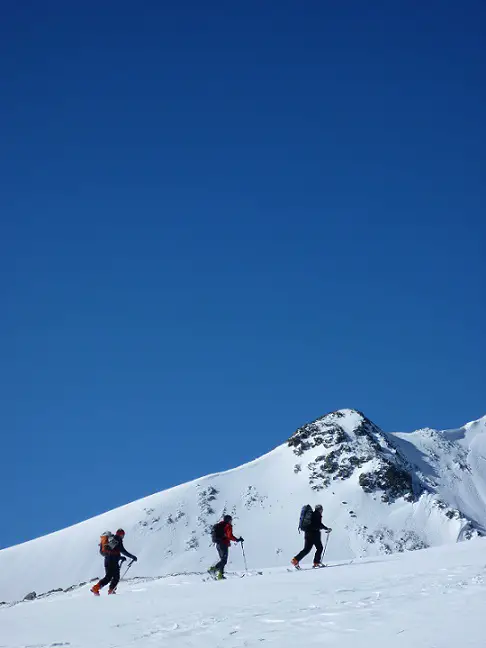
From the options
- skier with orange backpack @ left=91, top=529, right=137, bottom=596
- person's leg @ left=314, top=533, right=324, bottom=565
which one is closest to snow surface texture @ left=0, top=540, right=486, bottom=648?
skier with orange backpack @ left=91, top=529, right=137, bottom=596

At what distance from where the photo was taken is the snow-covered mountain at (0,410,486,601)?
71.7 metres

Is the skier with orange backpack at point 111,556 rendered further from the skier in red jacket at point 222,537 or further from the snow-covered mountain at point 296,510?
the snow-covered mountain at point 296,510

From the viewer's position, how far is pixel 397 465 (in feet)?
290

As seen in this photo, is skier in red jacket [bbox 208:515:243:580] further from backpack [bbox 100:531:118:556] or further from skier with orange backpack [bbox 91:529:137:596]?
backpack [bbox 100:531:118:556]

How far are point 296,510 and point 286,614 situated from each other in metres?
70.8

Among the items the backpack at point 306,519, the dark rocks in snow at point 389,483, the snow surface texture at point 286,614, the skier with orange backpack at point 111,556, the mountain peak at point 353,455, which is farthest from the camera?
the mountain peak at point 353,455

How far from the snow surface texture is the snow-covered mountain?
50063mm

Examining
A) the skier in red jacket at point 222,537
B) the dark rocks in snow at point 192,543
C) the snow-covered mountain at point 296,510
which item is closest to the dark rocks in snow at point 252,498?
the snow-covered mountain at point 296,510

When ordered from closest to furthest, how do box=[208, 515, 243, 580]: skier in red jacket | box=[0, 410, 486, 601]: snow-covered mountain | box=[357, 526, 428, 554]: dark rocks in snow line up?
box=[208, 515, 243, 580]: skier in red jacket → box=[0, 410, 486, 601]: snow-covered mountain → box=[357, 526, 428, 554]: dark rocks in snow

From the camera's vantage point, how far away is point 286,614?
11508 mm

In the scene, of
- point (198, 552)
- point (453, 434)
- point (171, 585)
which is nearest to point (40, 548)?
point (198, 552)

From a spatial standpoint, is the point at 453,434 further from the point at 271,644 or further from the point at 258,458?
the point at 271,644

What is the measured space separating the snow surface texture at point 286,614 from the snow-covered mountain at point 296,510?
50063mm

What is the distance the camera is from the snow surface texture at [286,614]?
380 inches
